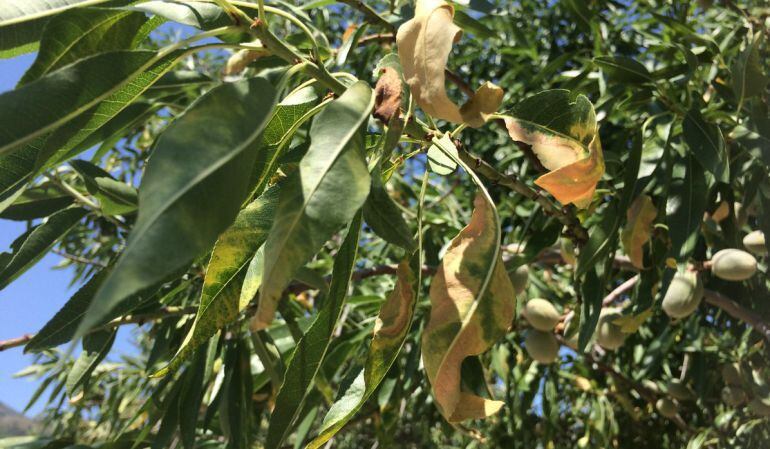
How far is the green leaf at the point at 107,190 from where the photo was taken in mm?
1273

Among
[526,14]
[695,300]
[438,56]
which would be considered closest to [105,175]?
[438,56]

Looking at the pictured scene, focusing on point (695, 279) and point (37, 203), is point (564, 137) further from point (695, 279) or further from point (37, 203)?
point (37, 203)

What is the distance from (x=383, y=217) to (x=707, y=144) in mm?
764

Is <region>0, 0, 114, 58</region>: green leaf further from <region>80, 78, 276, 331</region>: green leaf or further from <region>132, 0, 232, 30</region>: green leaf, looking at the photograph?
<region>80, 78, 276, 331</region>: green leaf

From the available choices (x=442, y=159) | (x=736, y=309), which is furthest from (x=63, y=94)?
(x=736, y=309)

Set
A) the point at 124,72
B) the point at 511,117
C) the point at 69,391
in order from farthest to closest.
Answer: the point at 69,391 < the point at 511,117 < the point at 124,72

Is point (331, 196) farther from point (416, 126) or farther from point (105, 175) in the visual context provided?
point (105, 175)

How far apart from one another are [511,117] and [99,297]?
648mm

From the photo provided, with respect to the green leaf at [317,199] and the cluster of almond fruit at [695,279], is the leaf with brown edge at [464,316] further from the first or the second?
the cluster of almond fruit at [695,279]

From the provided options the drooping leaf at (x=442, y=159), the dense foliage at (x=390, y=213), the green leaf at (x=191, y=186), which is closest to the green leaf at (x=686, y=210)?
the dense foliage at (x=390, y=213)

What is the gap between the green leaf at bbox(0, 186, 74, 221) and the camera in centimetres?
138

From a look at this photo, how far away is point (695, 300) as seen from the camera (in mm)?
1415

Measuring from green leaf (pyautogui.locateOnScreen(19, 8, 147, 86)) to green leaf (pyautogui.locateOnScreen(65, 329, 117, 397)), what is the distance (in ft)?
2.31

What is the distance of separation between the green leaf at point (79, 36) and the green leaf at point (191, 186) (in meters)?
0.18
